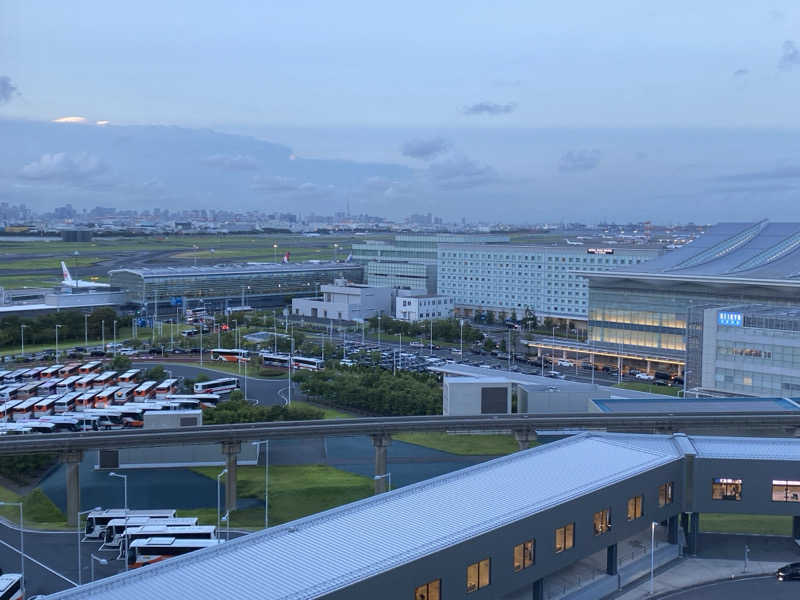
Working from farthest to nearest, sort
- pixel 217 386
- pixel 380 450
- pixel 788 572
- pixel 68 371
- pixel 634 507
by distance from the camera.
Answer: pixel 68 371
pixel 217 386
pixel 380 450
pixel 634 507
pixel 788 572

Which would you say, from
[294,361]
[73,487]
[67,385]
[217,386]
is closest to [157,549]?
[73,487]

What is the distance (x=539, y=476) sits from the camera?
9461 mm

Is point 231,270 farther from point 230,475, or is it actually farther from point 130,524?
point 130,524

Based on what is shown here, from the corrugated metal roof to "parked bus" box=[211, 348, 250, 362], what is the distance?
1770cm

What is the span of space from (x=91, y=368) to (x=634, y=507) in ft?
62.1

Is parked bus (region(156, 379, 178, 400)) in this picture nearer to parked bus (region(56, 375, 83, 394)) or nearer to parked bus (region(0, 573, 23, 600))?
parked bus (region(56, 375, 83, 394))

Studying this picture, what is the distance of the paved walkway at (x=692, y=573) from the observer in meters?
9.12

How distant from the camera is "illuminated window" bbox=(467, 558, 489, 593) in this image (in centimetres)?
759

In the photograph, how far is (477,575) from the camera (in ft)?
25.2

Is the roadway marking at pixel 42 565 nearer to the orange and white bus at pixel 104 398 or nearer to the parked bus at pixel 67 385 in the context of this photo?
the orange and white bus at pixel 104 398

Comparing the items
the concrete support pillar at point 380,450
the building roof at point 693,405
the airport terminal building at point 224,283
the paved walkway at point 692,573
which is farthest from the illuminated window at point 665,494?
the airport terminal building at point 224,283

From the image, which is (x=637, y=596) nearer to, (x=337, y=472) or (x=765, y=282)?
(x=337, y=472)

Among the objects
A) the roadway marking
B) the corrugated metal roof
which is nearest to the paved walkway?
the corrugated metal roof

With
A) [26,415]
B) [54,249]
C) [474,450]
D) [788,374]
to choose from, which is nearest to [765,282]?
[788,374]
